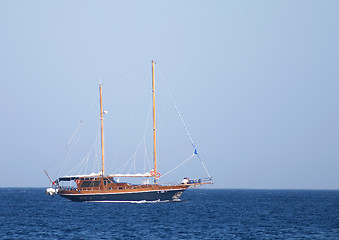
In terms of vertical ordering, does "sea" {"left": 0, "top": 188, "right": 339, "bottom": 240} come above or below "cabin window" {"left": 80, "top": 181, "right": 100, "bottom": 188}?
below

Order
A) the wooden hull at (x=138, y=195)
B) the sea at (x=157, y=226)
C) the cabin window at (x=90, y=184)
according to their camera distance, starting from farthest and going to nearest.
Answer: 1. the cabin window at (x=90, y=184)
2. the wooden hull at (x=138, y=195)
3. the sea at (x=157, y=226)

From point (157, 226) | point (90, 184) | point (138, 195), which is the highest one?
point (90, 184)

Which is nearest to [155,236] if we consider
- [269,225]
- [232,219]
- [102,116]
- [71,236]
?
[71,236]

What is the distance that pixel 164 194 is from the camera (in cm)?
8538

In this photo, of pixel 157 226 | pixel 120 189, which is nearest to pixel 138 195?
pixel 120 189

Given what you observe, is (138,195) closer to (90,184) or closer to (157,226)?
(90,184)

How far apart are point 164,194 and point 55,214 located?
57.5ft

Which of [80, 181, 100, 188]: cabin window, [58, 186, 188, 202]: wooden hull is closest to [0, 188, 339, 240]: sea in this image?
[58, 186, 188, 202]: wooden hull

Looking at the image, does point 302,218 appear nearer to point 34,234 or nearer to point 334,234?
point 334,234

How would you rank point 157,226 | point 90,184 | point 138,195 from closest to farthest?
1. point 157,226
2. point 138,195
3. point 90,184

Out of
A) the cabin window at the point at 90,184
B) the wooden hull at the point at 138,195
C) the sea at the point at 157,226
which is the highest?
the cabin window at the point at 90,184

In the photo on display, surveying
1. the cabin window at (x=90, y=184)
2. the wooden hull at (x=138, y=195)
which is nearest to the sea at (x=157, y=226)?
the wooden hull at (x=138, y=195)

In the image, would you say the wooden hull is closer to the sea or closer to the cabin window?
the cabin window

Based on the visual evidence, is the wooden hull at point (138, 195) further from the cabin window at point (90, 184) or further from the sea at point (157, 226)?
the sea at point (157, 226)
